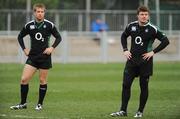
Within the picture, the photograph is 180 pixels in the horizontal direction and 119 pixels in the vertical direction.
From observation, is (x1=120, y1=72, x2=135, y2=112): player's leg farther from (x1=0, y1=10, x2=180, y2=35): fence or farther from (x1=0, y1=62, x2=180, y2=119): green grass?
(x1=0, y1=10, x2=180, y2=35): fence

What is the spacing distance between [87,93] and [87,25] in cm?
2113

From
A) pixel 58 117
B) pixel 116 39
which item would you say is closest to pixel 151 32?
pixel 58 117

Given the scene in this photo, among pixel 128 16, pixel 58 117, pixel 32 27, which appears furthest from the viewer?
pixel 128 16

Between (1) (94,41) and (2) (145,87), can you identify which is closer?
(2) (145,87)

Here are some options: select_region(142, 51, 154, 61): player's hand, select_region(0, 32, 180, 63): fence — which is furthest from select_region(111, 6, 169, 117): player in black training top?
select_region(0, 32, 180, 63): fence

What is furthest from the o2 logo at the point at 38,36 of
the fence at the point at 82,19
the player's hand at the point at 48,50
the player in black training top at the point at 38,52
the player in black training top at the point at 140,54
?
the fence at the point at 82,19

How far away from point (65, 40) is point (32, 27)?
19.1 metres

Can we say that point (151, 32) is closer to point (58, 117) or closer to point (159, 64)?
point (58, 117)

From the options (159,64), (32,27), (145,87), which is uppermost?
(32,27)

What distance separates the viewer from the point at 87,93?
61.9 feet

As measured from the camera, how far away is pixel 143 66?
13281mm

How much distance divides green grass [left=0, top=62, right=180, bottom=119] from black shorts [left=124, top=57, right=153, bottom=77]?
82 cm

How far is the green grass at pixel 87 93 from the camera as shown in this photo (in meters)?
13.9

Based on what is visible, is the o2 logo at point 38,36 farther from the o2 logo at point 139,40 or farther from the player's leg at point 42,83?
the o2 logo at point 139,40
